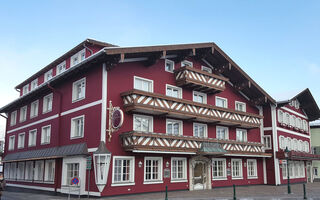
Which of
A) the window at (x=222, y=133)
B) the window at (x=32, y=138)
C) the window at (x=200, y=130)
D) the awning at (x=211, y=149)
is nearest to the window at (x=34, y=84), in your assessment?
the window at (x=32, y=138)

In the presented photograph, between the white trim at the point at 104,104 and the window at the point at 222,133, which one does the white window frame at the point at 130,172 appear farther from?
the window at the point at 222,133

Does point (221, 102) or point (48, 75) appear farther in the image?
point (48, 75)

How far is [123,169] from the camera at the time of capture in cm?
1911

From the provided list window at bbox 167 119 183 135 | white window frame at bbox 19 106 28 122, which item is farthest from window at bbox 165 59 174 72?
white window frame at bbox 19 106 28 122

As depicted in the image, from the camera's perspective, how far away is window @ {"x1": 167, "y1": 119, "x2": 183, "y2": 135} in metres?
22.2

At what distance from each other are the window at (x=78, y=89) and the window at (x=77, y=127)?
1.29 m

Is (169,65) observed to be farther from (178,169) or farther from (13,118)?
(13,118)

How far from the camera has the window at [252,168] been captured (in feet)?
92.0

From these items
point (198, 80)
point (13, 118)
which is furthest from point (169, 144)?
point (13, 118)

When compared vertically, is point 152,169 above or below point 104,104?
below

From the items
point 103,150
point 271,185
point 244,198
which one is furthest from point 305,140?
point 103,150

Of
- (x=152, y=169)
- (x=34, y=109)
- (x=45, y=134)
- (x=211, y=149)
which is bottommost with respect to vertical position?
(x=152, y=169)

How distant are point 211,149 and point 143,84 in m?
6.34

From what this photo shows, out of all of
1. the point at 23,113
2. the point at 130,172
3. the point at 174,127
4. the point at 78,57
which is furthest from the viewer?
the point at 23,113
